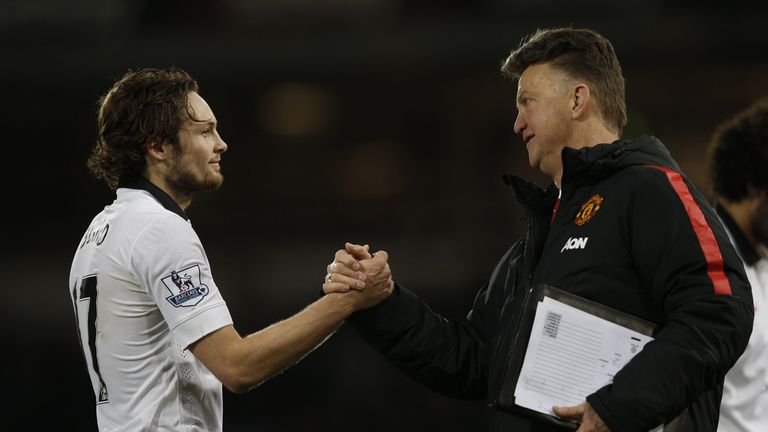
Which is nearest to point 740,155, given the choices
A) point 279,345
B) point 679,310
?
point 679,310

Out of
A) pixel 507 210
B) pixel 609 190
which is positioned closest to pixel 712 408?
pixel 609 190

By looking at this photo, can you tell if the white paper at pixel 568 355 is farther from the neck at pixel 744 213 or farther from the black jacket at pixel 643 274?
the neck at pixel 744 213

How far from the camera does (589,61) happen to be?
9.73 ft

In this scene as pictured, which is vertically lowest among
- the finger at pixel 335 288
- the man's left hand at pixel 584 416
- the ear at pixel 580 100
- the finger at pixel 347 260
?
the man's left hand at pixel 584 416

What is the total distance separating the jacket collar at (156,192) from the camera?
2.89 meters

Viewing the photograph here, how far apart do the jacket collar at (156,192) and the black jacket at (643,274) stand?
99cm

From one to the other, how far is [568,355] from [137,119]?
1.44 meters

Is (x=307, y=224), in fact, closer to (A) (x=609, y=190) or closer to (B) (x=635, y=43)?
(B) (x=635, y=43)

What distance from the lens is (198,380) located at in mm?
2783

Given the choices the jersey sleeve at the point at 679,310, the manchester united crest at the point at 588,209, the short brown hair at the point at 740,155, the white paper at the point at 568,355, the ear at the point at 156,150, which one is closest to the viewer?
the jersey sleeve at the point at 679,310

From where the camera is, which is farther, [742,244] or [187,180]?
[742,244]

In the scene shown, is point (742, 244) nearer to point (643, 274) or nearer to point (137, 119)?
point (643, 274)

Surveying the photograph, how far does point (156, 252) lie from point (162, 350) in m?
0.27

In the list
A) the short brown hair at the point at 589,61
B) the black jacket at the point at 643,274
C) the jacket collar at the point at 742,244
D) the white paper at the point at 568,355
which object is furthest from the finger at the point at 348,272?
the jacket collar at the point at 742,244
